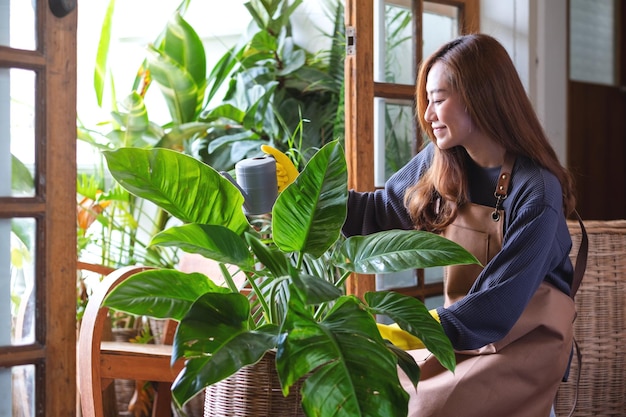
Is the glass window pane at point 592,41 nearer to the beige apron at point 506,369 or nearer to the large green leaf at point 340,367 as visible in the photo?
the beige apron at point 506,369

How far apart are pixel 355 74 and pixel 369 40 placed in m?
0.11

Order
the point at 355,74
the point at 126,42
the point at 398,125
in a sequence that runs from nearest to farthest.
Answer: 1. the point at 355,74
2. the point at 398,125
3. the point at 126,42

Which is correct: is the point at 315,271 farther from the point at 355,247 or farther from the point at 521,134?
the point at 521,134

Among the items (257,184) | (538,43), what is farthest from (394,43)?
(257,184)

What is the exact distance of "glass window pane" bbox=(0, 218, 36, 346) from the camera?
1817mm

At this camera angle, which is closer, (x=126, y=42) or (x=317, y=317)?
(x=317, y=317)

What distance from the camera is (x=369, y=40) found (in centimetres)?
256

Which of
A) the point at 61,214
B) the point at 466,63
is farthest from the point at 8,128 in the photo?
the point at 466,63

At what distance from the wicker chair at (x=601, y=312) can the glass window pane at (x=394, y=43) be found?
29.7 inches

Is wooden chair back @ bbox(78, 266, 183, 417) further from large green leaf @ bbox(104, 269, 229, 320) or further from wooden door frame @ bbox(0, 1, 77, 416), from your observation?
large green leaf @ bbox(104, 269, 229, 320)

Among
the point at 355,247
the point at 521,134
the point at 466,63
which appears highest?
the point at 466,63

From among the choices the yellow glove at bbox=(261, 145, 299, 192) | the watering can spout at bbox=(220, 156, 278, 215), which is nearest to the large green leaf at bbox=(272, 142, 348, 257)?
the watering can spout at bbox=(220, 156, 278, 215)

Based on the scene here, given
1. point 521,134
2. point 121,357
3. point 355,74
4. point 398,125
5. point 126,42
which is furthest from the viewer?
point 126,42

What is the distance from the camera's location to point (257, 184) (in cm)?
174
